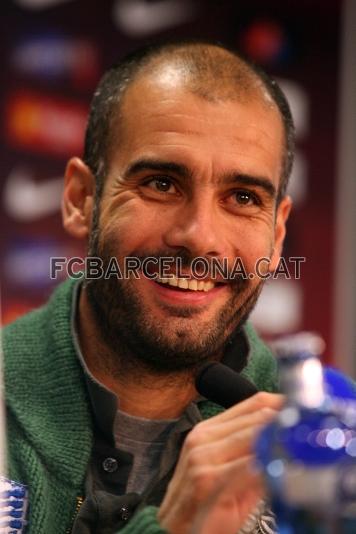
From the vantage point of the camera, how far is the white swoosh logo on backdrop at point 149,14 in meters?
2.05

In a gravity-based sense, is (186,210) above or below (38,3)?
below

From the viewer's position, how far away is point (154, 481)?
1.12 metres

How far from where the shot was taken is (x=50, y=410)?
1.20 metres

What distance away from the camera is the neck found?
1.26 meters

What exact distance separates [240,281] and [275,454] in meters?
0.62

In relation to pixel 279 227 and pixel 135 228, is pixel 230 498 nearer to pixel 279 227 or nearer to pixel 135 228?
pixel 135 228

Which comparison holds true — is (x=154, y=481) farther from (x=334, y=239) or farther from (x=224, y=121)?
(x=334, y=239)

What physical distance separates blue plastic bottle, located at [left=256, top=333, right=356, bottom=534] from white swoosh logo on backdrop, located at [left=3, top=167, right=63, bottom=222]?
1357 millimetres

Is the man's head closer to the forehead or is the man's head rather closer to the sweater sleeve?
the forehead

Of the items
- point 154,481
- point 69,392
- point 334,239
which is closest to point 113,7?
point 334,239

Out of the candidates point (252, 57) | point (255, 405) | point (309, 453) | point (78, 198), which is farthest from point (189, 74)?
point (252, 57)

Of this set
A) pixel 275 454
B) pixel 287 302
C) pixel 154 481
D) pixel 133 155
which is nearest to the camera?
pixel 275 454

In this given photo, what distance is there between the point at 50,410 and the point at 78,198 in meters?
0.35

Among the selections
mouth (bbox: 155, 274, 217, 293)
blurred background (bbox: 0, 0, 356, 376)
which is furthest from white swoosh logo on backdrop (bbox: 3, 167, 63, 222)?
mouth (bbox: 155, 274, 217, 293)
